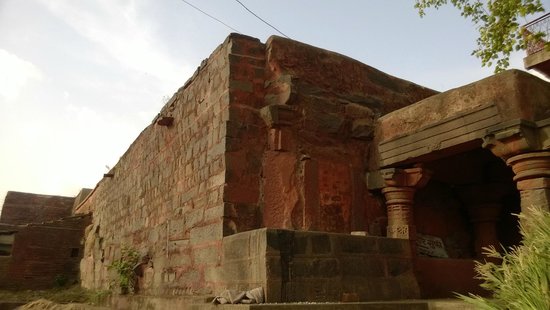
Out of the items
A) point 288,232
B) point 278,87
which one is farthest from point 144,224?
point 288,232

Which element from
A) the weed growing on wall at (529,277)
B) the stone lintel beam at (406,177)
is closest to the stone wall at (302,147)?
the stone lintel beam at (406,177)

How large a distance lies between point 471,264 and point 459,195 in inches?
53.0

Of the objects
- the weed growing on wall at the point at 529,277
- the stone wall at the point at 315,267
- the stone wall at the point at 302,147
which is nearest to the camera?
the weed growing on wall at the point at 529,277

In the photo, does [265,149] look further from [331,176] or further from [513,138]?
[513,138]

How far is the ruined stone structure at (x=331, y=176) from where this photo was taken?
12.9ft

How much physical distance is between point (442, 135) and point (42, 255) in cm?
1275

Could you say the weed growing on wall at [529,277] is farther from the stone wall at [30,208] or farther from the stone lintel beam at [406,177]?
the stone wall at [30,208]

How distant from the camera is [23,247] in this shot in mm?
13109

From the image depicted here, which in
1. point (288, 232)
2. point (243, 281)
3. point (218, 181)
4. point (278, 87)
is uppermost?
point (278, 87)

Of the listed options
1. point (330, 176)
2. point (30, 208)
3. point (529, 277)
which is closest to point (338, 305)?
point (529, 277)

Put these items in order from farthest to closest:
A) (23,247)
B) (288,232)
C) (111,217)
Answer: (23,247) < (111,217) < (288,232)

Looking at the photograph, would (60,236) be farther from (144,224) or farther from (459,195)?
(459,195)

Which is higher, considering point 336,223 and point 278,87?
point 278,87

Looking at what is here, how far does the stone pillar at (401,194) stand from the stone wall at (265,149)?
0.25 metres
